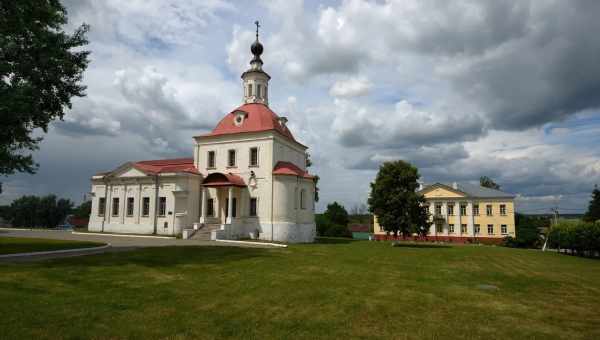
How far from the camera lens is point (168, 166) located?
128 feet

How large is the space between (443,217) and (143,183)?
153ft

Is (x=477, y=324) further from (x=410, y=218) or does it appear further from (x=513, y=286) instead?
(x=410, y=218)

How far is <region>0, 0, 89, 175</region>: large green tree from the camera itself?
13627 millimetres

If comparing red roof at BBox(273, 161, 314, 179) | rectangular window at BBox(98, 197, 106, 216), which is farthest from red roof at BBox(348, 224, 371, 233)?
rectangular window at BBox(98, 197, 106, 216)

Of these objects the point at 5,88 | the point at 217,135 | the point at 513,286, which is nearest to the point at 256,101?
the point at 217,135

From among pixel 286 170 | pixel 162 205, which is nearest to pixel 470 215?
pixel 286 170

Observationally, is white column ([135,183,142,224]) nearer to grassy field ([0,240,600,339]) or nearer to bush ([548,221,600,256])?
grassy field ([0,240,600,339])

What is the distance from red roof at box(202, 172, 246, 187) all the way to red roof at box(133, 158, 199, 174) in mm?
2484

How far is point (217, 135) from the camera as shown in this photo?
35.8 meters

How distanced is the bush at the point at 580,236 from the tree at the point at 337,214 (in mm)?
34527

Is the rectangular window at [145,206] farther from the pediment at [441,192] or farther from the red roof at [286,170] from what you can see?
the pediment at [441,192]

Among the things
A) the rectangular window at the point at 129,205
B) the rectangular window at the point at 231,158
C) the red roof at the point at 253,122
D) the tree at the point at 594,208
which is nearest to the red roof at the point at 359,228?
the tree at the point at 594,208

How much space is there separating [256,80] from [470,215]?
1652 inches

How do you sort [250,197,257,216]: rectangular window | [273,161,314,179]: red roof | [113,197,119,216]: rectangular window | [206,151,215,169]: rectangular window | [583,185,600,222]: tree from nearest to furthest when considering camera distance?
[273,161,314,179]: red roof < [250,197,257,216]: rectangular window < [206,151,215,169]: rectangular window < [113,197,119,216]: rectangular window < [583,185,600,222]: tree
